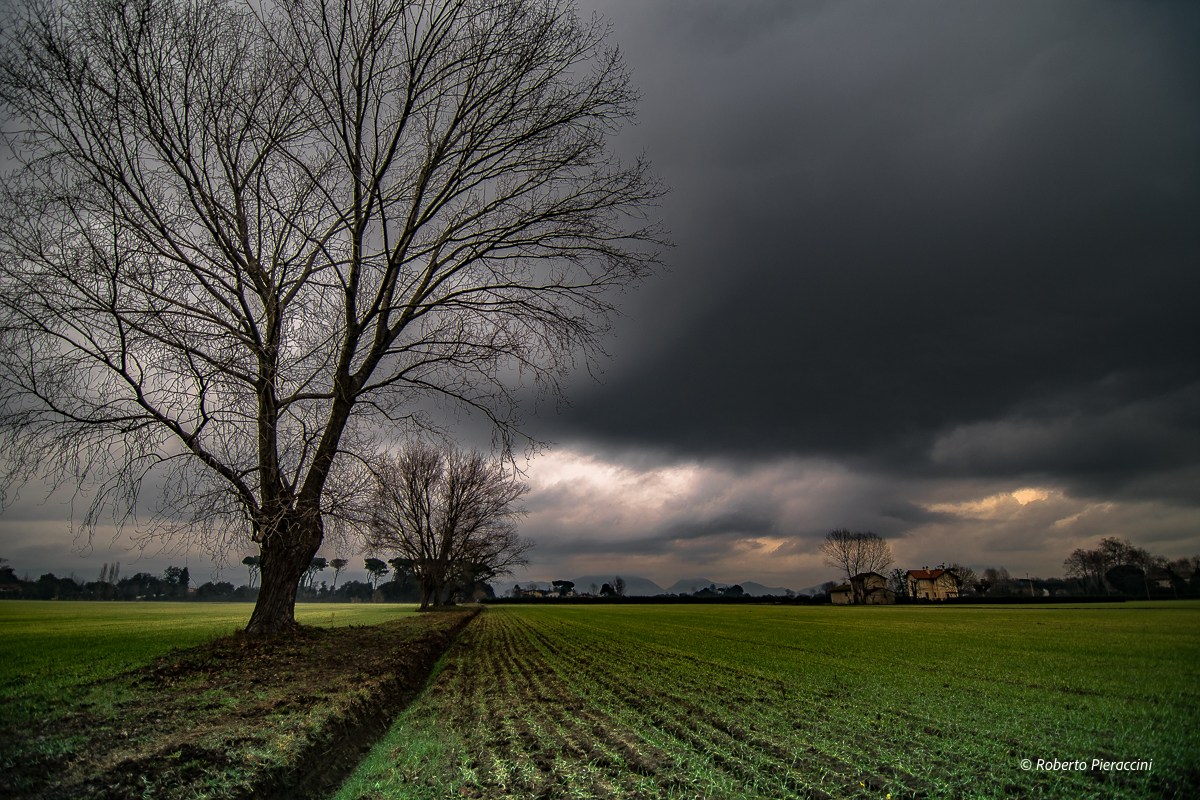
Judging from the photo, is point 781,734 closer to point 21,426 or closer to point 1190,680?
point 1190,680

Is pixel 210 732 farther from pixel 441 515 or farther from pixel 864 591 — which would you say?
pixel 864 591

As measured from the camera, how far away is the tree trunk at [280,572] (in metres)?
9.67

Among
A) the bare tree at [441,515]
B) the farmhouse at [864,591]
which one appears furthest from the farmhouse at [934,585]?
the bare tree at [441,515]

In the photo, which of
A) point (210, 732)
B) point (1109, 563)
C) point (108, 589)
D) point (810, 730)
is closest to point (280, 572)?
point (210, 732)

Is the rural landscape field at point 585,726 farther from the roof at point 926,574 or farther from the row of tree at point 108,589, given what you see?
the roof at point 926,574

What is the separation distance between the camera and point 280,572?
9883 mm

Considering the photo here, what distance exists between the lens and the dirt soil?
3375 mm

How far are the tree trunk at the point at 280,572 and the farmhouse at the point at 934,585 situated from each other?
99139 mm

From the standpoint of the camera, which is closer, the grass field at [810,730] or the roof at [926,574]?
the grass field at [810,730]

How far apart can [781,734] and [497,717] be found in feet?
10.9

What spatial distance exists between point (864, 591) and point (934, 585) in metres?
12.4

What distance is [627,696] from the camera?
7.69m

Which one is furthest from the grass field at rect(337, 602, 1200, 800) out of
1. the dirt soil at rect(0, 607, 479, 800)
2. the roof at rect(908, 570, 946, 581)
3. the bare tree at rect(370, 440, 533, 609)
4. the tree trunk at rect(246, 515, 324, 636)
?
the roof at rect(908, 570, 946, 581)

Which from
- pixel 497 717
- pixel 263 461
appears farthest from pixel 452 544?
pixel 497 717
